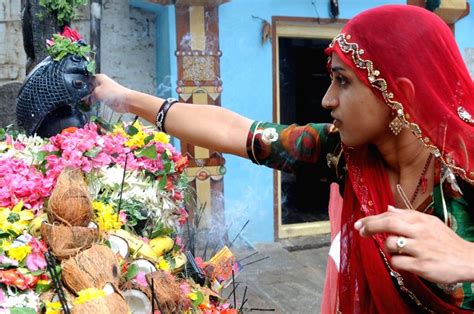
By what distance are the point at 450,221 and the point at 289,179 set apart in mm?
4627

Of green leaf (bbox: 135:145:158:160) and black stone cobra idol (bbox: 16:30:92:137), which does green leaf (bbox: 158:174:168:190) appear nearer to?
green leaf (bbox: 135:145:158:160)

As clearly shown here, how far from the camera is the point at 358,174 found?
1431mm

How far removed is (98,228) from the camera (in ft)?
5.26

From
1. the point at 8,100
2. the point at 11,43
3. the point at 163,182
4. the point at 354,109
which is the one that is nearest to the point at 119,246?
the point at 163,182

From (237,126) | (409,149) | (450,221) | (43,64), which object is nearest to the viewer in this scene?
(450,221)

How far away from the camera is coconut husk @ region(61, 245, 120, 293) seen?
4.60 feet

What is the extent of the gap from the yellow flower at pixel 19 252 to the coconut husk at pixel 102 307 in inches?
11.5

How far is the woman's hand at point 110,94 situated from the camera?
182 centimetres

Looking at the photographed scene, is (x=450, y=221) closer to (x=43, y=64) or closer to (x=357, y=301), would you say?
(x=357, y=301)

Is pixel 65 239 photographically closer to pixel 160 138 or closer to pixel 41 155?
pixel 41 155

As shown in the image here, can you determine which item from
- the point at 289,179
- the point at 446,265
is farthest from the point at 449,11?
the point at 446,265

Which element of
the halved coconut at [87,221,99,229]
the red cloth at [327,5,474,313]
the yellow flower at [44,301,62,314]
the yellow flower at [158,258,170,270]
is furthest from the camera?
the yellow flower at [158,258,170,270]

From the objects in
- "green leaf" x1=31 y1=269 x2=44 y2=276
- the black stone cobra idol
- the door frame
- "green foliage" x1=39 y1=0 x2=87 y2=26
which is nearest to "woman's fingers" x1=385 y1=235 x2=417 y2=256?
"green leaf" x1=31 y1=269 x2=44 y2=276

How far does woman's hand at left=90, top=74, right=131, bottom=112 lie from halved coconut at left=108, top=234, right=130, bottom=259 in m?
0.45
